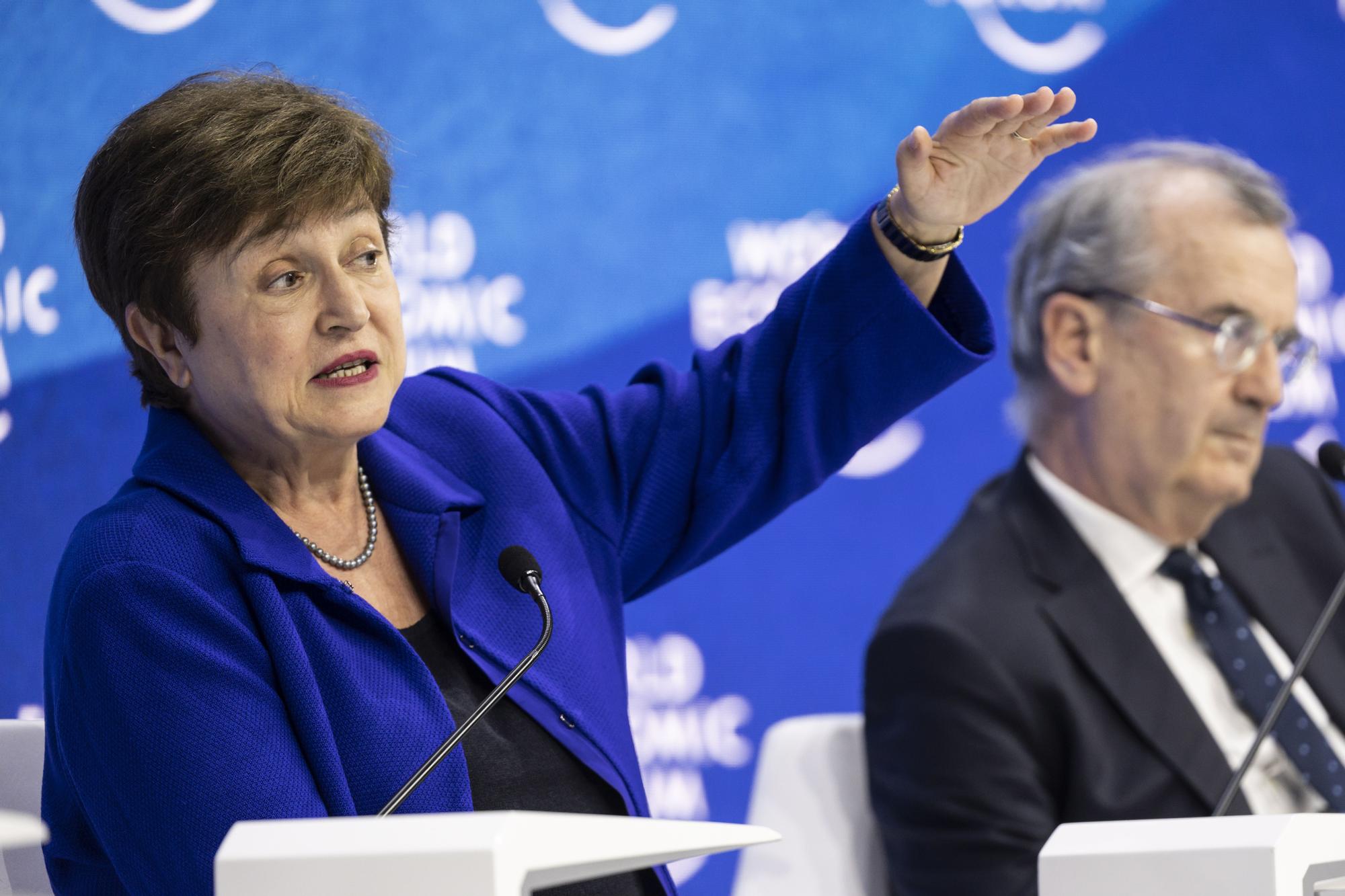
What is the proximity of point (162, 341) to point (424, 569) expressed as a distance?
1.11 ft

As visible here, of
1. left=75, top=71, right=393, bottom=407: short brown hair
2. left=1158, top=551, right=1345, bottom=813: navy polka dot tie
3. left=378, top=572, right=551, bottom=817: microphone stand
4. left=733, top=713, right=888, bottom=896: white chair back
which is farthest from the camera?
left=1158, top=551, right=1345, bottom=813: navy polka dot tie

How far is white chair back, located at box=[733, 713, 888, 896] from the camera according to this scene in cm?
185

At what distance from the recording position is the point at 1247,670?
2170 mm

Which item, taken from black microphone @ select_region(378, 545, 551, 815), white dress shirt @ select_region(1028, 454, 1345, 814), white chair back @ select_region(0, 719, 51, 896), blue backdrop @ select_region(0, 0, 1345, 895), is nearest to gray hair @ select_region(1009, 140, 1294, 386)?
white dress shirt @ select_region(1028, 454, 1345, 814)

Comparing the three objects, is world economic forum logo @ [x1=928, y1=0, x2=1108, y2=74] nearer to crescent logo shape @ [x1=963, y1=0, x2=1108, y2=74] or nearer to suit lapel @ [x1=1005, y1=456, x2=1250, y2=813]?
crescent logo shape @ [x1=963, y1=0, x2=1108, y2=74]

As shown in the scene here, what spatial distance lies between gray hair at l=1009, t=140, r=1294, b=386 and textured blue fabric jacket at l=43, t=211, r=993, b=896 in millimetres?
727

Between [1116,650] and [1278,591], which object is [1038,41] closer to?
[1278,591]

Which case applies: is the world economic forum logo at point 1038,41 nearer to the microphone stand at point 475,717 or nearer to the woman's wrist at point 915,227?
the woman's wrist at point 915,227

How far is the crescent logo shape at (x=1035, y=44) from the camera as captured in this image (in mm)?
2998

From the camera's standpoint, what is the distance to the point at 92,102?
242 centimetres

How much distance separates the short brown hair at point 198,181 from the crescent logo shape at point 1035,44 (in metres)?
1.83

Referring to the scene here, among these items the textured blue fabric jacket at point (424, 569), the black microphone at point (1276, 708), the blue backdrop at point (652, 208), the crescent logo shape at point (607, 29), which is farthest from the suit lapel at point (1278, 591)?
the crescent logo shape at point (607, 29)

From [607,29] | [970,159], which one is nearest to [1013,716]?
[970,159]

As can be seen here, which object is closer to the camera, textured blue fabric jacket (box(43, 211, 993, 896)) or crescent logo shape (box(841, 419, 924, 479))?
textured blue fabric jacket (box(43, 211, 993, 896))
